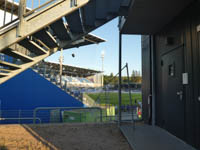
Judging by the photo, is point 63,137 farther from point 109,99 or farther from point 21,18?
point 109,99

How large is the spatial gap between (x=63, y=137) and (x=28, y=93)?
7.35 metres

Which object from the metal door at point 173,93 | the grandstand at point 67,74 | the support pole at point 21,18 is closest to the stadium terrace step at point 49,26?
the support pole at point 21,18

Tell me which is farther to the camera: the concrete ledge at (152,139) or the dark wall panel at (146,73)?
the dark wall panel at (146,73)

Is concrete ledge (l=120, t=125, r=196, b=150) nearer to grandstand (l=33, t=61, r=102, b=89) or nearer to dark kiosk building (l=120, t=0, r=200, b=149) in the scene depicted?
dark kiosk building (l=120, t=0, r=200, b=149)

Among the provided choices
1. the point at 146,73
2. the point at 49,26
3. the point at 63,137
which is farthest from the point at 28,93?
the point at 146,73

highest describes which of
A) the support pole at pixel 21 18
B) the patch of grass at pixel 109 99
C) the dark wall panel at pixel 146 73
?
the support pole at pixel 21 18

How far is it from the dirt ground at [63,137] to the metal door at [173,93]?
1.10 metres

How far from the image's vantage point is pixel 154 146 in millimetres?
2848

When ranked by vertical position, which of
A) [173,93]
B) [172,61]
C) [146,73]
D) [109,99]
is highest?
[172,61]

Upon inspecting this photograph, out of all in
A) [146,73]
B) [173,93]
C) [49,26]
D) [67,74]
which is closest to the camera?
[173,93]

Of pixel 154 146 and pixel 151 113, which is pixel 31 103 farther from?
pixel 154 146

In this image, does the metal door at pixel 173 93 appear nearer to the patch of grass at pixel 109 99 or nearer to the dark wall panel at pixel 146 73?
the dark wall panel at pixel 146 73

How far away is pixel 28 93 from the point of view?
9.98m

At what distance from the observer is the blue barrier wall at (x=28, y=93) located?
9.40 m
